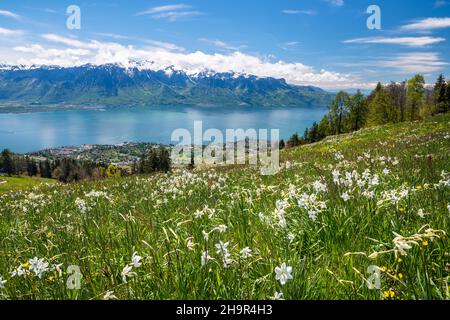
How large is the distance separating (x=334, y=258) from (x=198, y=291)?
1.46m

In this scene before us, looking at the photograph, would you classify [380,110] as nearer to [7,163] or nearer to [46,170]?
[46,170]

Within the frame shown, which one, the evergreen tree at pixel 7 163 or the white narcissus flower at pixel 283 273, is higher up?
the white narcissus flower at pixel 283 273

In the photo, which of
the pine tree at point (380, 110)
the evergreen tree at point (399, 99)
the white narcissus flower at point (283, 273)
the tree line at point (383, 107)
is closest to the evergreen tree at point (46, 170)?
the tree line at point (383, 107)

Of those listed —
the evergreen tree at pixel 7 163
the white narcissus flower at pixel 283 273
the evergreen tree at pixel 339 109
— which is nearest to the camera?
the white narcissus flower at pixel 283 273

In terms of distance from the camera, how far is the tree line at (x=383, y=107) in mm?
77500

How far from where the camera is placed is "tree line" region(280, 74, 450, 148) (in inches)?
3051

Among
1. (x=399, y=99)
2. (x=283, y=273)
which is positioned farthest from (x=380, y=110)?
(x=283, y=273)

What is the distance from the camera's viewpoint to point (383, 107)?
7900cm

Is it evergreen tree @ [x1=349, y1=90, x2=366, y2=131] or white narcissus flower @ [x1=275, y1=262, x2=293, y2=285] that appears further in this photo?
evergreen tree @ [x1=349, y1=90, x2=366, y2=131]

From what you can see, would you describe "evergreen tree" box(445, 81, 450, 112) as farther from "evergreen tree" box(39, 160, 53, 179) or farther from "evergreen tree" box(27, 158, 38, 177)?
"evergreen tree" box(27, 158, 38, 177)

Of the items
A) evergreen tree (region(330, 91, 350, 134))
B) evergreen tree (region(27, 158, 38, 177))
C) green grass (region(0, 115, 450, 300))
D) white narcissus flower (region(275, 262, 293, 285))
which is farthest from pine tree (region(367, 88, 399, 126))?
evergreen tree (region(27, 158, 38, 177))

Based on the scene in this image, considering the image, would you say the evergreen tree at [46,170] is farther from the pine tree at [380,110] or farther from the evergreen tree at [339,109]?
the pine tree at [380,110]
